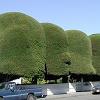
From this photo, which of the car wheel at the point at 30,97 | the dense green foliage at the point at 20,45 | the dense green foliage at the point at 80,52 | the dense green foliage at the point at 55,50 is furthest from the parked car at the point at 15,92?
the dense green foliage at the point at 80,52

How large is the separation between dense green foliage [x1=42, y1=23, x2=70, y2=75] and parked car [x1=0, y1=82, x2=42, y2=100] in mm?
11834

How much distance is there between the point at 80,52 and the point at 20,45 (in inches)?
445

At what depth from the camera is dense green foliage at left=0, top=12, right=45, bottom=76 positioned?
3575 centimetres

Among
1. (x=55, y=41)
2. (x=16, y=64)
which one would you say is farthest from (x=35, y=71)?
(x=55, y=41)

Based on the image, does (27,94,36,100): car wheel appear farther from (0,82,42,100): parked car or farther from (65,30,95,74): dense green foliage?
(65,30,95,74): dense green foliage

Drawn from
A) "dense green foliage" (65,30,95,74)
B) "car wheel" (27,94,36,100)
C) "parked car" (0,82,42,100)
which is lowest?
"car wheel" (27,94,36,100)

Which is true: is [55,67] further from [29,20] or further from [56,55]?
[29,20]

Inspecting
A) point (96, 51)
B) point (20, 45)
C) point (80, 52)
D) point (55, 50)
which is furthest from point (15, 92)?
point (96, 51)

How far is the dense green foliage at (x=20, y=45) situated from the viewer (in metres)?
35.8

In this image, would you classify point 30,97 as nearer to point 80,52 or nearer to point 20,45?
point 20,45

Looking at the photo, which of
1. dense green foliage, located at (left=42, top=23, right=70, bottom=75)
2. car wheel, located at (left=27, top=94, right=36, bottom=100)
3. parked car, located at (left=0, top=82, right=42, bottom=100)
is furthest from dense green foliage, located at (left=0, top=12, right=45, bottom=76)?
car wheel, located at (left=27, top=94, right=36, bottom=100)

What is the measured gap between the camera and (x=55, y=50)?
40.5 meters

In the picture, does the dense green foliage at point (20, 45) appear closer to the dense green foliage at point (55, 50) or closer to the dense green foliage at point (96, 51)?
the dense green foliage at point (55, 50)

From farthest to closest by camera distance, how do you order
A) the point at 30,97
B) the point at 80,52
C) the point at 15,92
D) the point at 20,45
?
the point at 80,52 < the point at 20,45 < the point at 30,97 < the point at 15,92
